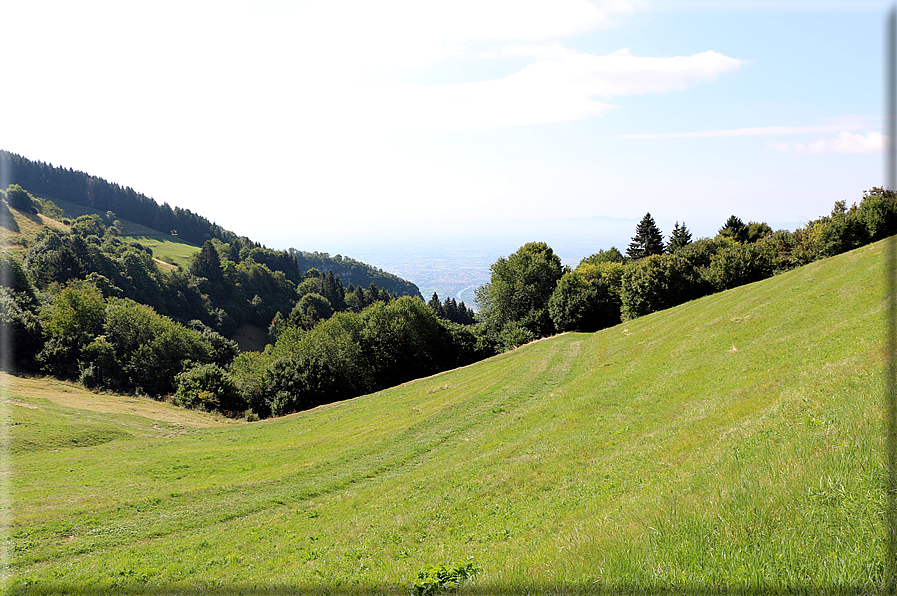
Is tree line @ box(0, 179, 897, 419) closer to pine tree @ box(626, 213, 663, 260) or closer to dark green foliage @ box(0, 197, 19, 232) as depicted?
pine tree @ box(626, 213, 663, 260)

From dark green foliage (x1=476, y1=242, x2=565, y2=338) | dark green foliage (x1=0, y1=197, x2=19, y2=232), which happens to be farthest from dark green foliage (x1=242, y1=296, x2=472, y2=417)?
dark green foliage (x1=0, y1=197, x2=19, y2=232)

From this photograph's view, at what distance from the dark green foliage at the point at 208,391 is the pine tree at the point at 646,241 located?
9015 cm

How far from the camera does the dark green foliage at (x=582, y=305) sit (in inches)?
2115

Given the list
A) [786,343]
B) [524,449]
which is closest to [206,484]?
[524,449]

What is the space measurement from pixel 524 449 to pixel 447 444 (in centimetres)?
535

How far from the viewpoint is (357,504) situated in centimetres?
1426

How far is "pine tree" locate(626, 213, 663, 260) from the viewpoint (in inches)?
3748

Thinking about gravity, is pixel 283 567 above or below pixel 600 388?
below

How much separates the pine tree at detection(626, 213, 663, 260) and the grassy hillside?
6870cm

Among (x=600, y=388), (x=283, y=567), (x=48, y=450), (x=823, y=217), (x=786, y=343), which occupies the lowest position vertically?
(x=48, y=450)

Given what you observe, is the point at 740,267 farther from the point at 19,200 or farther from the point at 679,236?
the point at 19,200

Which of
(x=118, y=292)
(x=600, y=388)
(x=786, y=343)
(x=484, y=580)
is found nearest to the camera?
(x=484, y=580)

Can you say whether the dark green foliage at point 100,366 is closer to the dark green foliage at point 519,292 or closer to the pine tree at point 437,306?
the dark green foliage at point 519,292

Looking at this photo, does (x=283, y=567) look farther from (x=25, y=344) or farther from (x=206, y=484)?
(x=25, y=344)
